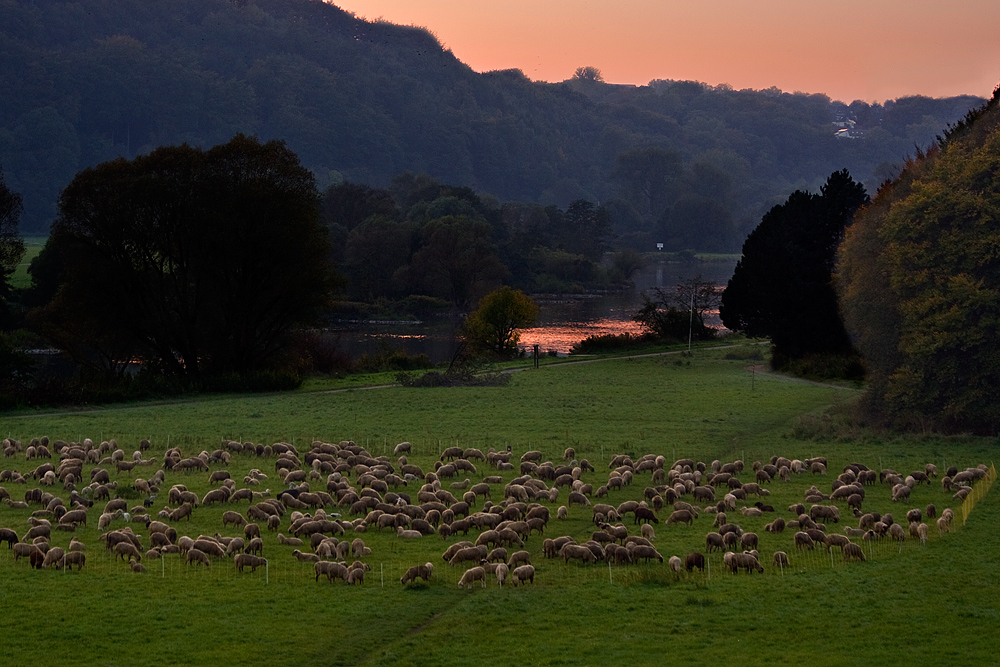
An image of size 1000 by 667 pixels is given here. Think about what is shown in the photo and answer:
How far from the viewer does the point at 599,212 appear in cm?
16700

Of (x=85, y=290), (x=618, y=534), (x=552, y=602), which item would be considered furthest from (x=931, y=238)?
(x=85, y=290)

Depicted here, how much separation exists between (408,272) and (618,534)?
98892 millimetres

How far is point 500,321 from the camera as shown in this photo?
72250 mm

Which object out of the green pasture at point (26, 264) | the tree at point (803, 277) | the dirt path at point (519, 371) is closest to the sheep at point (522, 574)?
the dirt path at point (519, 371)

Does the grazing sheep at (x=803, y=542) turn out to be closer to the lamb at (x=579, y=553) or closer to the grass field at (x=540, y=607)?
the grass field at (x=540, y=607)

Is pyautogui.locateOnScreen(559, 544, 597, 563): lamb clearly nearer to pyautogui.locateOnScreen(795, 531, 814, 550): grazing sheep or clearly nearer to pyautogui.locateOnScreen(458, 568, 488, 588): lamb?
pyautogui.locateOnScreen(458, 568, 488, 588): lamb

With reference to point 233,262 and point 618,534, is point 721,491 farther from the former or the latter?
point 233,262

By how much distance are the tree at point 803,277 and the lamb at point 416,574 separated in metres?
43.0

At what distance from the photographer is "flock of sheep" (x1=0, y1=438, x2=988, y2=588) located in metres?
18.2

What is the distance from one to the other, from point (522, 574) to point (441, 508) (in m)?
5.34

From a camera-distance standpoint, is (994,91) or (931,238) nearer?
(931,238)

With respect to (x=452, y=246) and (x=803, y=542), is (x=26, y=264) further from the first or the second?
(x=803, y=542)

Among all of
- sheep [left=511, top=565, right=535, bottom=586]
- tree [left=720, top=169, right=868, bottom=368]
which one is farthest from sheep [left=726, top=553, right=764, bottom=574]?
tree [left=720, top=169, right=868, bottom=368]

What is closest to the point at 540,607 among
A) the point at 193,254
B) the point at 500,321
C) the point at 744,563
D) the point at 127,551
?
the point at 744,563
